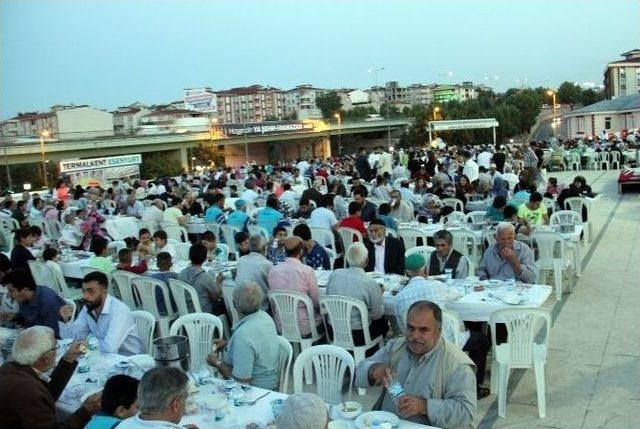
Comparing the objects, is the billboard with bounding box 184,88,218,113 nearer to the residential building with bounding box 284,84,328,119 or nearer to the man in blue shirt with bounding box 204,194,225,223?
the residential building with bounding box 284,84,328,119

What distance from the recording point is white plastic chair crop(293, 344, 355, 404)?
13.1 feet

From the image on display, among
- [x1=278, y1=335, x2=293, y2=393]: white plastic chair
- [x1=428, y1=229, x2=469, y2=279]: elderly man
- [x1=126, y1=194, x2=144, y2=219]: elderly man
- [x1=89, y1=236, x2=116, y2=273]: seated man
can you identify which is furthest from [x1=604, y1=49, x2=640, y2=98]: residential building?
[x1=278, y1=335, x2=293, y2=393]: white plastic chair

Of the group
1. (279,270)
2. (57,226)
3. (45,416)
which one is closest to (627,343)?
(279,270)

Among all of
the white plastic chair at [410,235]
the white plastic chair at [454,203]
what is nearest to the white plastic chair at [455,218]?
the white plastic chair at [410,235]

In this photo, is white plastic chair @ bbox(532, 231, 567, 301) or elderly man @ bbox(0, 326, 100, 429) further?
white plastic chair @ bbox(532, 231, 567, 301)

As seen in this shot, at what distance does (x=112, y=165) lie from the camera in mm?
23922

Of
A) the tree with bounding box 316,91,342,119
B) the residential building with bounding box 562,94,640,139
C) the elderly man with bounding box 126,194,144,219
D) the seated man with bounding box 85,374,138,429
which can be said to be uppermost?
the tree with bounding box 316,91,342,119

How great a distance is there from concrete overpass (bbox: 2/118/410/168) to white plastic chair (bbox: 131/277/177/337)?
89.3 ft

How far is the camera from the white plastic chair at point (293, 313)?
5590 millimetres

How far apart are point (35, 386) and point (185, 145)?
156ft

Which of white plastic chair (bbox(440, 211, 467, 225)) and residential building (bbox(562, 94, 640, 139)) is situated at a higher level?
residential building (bbox(562, 94, 640, 139))

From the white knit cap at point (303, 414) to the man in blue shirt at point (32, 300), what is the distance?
387 centimetres

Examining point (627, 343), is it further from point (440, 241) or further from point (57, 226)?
point (57, 226)

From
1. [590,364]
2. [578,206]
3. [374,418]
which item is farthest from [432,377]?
[578,206]
